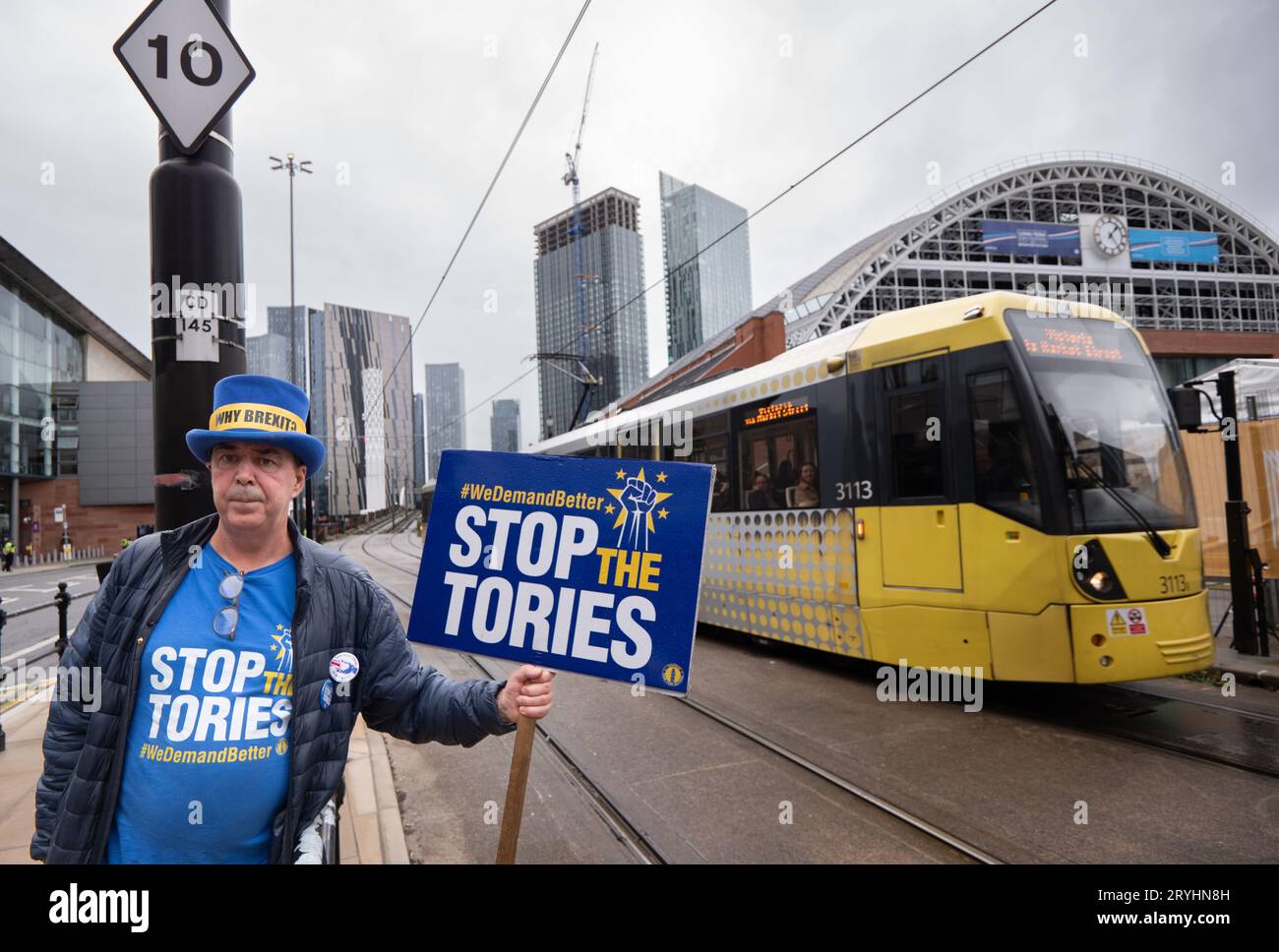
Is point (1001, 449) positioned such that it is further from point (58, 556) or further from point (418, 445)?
point (418, 445)

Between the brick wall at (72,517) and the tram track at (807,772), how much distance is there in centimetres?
4995

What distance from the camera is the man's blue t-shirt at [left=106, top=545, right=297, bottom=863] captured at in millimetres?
1659

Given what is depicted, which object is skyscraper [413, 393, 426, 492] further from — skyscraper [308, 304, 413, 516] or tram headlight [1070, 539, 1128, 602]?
tram headlight [1070, 539, 1128, 602]

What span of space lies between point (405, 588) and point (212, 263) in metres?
13.9

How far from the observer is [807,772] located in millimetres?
4562

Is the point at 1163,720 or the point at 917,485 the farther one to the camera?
the point at 917,485

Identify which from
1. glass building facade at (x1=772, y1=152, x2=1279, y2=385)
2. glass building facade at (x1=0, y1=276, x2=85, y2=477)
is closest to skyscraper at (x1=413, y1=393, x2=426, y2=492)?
glass building facade at (x1=0, y1=276, x2=85, y2=477)

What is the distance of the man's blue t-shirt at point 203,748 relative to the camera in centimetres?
166

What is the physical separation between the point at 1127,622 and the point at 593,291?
5554 cm

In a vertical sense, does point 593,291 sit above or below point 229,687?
above

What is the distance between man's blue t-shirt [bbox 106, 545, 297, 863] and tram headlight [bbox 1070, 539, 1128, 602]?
17.3 feet

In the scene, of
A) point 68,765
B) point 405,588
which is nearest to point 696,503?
point 68,765

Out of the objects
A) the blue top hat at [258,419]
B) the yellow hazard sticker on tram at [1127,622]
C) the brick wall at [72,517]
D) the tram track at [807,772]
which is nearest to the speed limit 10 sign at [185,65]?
the blue top hat at [258,419]

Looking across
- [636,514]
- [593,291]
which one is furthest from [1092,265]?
[636,514]
